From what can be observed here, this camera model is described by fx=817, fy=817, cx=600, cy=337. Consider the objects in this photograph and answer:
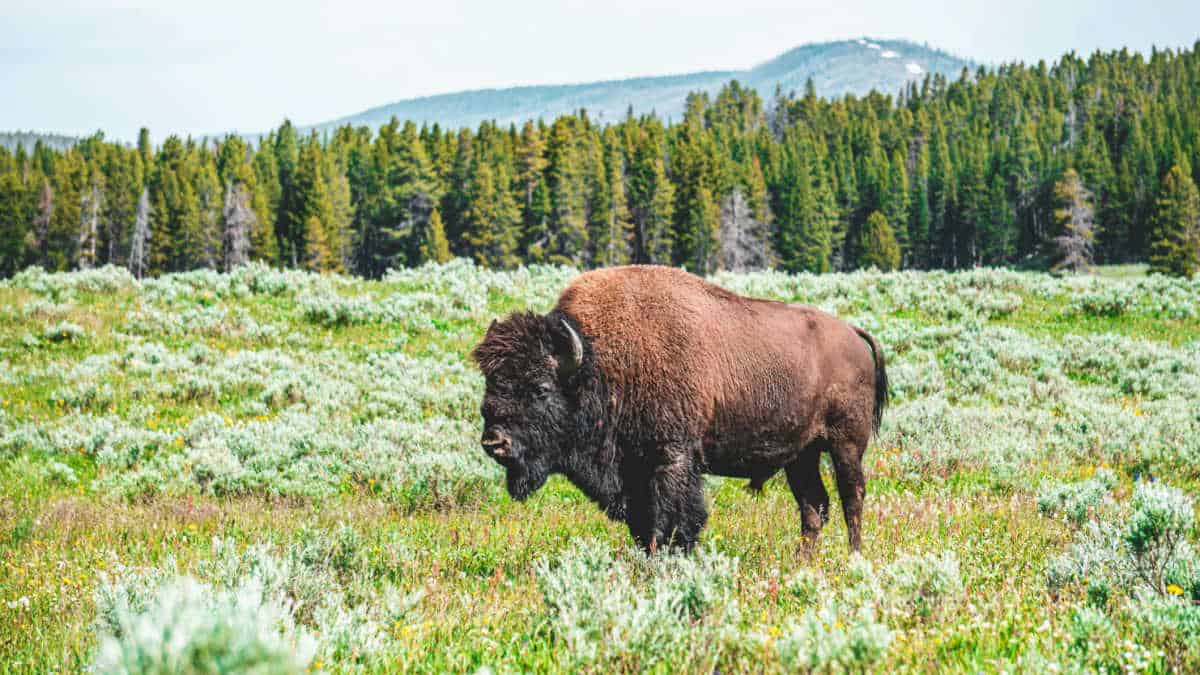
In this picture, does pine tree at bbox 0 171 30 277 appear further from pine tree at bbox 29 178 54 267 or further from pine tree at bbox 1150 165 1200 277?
pine tree at bbox 1150 165 1200 277

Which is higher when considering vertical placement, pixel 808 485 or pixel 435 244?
pixel 435 244

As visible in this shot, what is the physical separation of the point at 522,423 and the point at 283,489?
4.14 metres

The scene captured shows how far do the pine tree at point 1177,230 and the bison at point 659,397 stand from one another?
72225mm

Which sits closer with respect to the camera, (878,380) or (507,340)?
(507,340)

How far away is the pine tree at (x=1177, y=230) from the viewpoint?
214ft

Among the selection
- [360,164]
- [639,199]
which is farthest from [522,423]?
[360,164]

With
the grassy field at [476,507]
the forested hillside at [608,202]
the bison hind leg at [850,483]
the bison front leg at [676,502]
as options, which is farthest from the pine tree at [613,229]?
the bison front leg at [676,502]

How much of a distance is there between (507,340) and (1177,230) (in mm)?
79983

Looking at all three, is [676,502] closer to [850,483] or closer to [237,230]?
[850,483]

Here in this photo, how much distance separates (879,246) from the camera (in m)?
83.3

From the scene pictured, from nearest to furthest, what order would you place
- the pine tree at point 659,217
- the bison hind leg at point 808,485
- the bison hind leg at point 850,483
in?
1. the bison hind leg at point 850,483
2. the bison hind leg at point 808,485
3. the pine tree at point 659,217

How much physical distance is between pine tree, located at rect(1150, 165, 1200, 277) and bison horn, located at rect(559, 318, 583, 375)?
243 ft

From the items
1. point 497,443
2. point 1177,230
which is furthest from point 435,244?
point 497,443

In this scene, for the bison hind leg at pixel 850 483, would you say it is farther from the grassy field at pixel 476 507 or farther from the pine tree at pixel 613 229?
the pine tree at pixel 613 229
